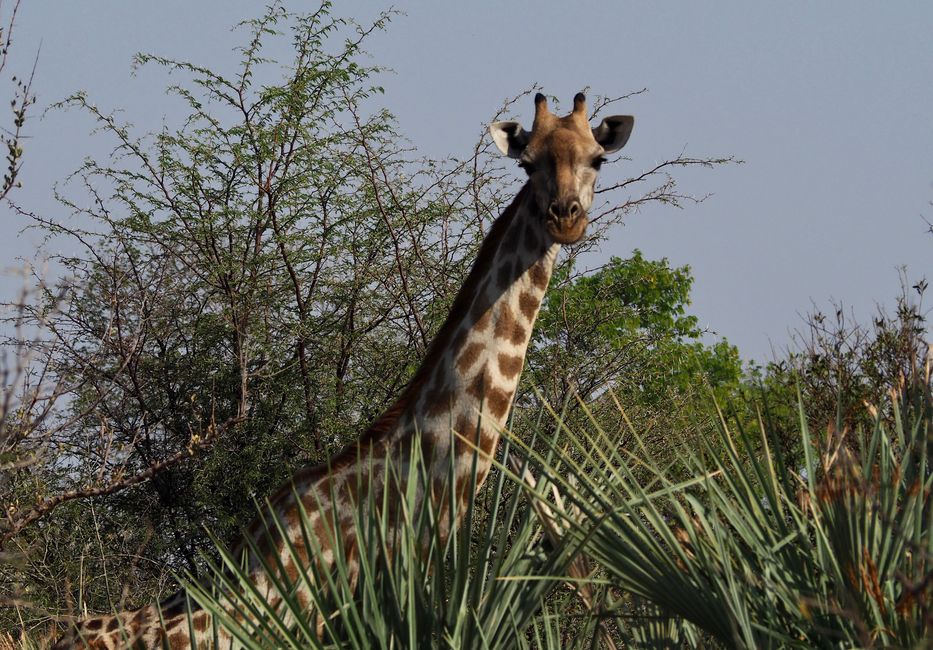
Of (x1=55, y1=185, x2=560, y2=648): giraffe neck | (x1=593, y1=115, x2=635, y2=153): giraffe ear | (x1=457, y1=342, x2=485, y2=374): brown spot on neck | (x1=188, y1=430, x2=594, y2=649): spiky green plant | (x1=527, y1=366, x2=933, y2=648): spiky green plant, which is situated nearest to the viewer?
(x1=527, y1=366, x2=933, y2=648): spiky green plant

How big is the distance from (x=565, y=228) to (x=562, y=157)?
15.9 inches

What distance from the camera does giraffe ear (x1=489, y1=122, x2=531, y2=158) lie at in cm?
635

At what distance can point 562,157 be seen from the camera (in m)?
5.81

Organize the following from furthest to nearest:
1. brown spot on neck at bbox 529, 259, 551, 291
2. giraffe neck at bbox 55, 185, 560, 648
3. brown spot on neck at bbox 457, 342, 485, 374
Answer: brown spot on neck at bbox 529, 259, 551, 291, brown spot on neck at bbox 457, 342, 485, 374, giraffe neck at bbox 55, 185, 560, 648

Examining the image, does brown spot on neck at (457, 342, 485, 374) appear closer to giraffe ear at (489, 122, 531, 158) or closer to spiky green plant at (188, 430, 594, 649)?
giraffe ear at (489, 122, 531, 158)

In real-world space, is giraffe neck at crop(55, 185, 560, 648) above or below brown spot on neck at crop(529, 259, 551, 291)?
below

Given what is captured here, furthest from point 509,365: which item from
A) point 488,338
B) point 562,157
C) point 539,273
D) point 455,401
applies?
point 562,157

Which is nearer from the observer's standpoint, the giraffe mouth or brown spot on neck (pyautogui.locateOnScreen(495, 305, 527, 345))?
the giraffe mouth

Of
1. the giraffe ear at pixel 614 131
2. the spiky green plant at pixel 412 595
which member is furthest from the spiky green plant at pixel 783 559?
the giraffe ear at pixel 614 131

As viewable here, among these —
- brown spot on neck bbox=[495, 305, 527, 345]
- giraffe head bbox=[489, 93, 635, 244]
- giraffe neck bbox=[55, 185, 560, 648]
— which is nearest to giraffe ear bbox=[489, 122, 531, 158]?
→ giraffe head bbox=[489, 93, 635, 244]

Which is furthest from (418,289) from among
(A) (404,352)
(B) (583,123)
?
(B) (583,123)

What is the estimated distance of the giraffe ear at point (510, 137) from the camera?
6.35 metres

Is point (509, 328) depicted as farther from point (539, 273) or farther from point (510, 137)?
point (510, 137)

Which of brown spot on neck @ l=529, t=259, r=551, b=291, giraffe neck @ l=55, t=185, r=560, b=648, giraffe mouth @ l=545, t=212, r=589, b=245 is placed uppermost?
giraffe mouth @ l=545, t=212, r=589, b=245
